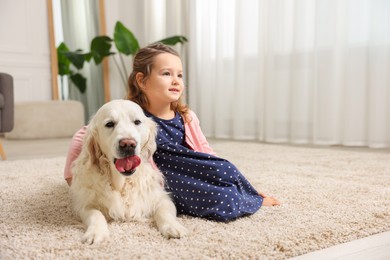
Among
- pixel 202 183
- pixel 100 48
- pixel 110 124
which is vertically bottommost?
pixel 202 183

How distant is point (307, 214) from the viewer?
4.58ft

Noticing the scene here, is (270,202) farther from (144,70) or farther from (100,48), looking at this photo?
(100,48)

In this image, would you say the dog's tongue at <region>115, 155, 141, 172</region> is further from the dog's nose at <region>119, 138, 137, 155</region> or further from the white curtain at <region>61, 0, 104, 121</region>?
the white curtain at <region>61, 0, 104, 121</region>

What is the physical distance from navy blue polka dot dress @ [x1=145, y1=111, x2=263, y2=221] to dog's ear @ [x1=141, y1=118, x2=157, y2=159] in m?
0.07

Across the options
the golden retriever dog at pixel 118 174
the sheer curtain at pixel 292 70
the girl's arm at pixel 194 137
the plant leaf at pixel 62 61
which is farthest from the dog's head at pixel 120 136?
the plant leaf at pixel 62 61

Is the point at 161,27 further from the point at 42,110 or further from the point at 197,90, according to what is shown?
the point at 42,110

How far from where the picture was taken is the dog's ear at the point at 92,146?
137 centimetres

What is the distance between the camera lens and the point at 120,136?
1.25 metres

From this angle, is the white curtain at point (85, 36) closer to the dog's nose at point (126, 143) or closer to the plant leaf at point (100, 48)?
the plant leaf at point (100, 48)

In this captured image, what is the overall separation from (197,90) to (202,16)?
89 cm

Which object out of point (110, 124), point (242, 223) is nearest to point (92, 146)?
point (110, 124)

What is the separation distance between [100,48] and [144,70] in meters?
4.03

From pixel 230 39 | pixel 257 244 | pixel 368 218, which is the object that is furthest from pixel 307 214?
pixel 230 39

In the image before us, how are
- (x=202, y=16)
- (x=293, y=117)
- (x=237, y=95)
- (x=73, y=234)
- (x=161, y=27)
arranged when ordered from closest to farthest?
(x=73, y=234) → (x=293, y=117) → (x=237, y=95) → (x=202, y=16) → (x=161, y=27)
